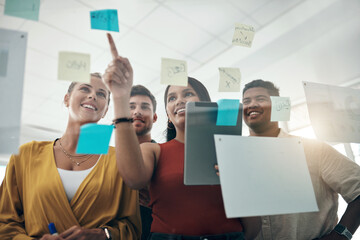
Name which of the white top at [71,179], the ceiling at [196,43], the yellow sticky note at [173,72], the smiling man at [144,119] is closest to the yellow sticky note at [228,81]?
the ceiling at [196,43]

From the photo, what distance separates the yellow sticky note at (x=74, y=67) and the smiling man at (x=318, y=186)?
498 mm

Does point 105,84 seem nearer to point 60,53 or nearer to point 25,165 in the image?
point 60,53

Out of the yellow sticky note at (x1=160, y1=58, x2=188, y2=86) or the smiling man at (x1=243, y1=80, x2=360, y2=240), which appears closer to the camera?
the yellow sticky note at (x1=160, y1=58, x2=188, y2=86)

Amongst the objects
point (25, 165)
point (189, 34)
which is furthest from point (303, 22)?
point (25, 165)

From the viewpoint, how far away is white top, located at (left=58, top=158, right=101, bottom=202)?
739 mm

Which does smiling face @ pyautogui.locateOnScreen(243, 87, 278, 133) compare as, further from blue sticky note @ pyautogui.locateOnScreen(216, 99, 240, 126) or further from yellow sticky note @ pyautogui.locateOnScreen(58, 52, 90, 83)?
yellow sticky note @ pyautogui.locateOnScreen(58, 52, 90, 83)

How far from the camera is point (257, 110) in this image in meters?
0.94

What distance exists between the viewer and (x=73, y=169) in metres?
0.79

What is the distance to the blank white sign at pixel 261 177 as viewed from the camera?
26.3 inches

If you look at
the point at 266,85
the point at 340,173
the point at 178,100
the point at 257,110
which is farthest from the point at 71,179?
the point at 340,173

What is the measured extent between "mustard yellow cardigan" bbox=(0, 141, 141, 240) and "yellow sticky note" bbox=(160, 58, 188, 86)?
24 centimetres

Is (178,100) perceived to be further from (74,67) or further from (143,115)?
(74,67)

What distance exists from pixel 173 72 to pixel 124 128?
210mm

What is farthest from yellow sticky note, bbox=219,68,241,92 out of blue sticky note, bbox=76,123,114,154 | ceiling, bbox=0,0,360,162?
blue sticky note, bbox=76,123,114,154
